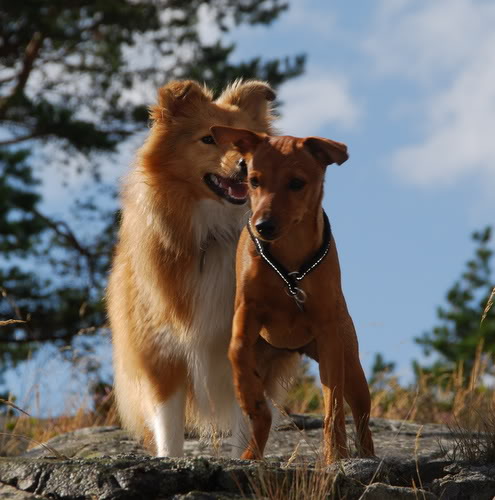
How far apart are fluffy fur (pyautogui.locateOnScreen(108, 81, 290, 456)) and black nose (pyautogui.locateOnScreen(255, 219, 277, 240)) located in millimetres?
1712

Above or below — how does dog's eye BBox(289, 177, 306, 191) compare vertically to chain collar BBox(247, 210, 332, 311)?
above

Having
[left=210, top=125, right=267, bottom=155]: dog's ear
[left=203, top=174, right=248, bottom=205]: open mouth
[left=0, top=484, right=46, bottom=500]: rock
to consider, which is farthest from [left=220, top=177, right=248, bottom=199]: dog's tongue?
[left=0, top=484, right=46, bottom=500]: rock

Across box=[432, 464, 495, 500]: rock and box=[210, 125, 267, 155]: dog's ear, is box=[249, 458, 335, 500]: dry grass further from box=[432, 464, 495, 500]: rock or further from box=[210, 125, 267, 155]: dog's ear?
box=[210, 125, 267, 155]: dog's ear

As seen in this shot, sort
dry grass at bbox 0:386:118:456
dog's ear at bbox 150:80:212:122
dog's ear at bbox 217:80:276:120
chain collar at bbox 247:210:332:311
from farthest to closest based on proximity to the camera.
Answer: dry grass at bbox 0:386:118:456 → dog's ear at bbox 217:80:276:120 → dog's ear at bbox 150:80:212:122 → chain collar at bbox 247:210:332:311

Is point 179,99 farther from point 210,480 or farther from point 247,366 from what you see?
point 210,480

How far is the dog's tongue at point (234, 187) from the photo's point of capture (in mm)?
5258

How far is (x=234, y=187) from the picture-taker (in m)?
5.32

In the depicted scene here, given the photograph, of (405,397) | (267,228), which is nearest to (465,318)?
(405,397)

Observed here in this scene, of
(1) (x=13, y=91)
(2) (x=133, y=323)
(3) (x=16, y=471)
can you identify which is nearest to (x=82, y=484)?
(3) (x=16, y=471)

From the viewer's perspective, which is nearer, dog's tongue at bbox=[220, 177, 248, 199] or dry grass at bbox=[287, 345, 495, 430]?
dog's tongue at bbox=[220, 177, 248, 199]

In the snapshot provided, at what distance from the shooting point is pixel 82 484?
143 inches

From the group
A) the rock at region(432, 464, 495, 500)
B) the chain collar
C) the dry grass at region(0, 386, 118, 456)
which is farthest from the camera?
the dry grass at region(0, 386, 118, 456)

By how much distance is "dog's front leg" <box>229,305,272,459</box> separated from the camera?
150 inches

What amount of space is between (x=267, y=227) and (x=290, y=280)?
0.35 m
